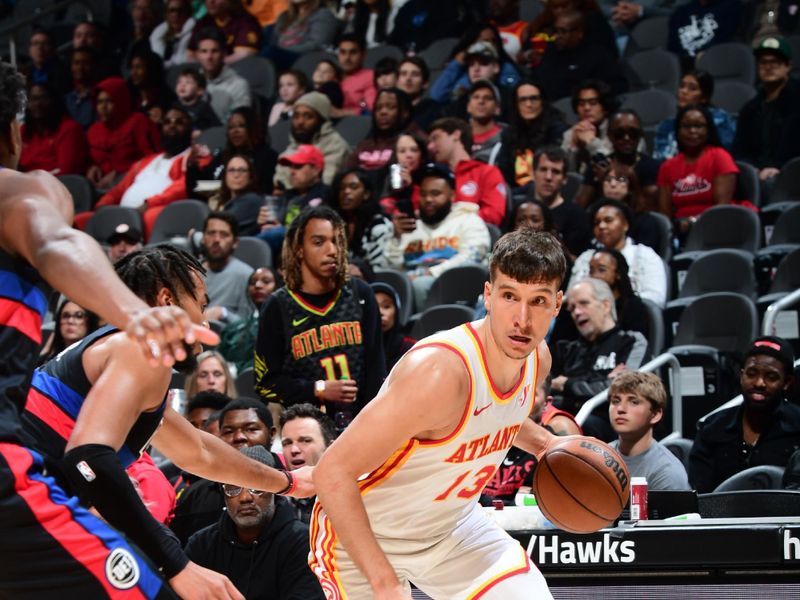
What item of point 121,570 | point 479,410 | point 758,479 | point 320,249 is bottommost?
point 758,479

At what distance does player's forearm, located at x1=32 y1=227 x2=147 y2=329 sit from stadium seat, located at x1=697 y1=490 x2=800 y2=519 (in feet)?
11.8

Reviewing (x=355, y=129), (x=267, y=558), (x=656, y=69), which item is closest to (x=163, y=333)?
(x=267, y=558)

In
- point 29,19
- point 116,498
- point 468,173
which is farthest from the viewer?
point 29,19

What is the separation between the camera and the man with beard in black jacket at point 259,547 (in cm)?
542

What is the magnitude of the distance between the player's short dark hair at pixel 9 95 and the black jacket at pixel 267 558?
123 inches

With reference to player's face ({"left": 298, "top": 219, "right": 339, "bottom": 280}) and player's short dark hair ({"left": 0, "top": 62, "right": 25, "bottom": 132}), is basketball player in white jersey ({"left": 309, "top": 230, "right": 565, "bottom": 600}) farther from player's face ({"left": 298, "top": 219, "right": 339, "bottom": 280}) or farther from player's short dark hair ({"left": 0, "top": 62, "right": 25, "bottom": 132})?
player's face ({"left": 298, "top": 219, "right": 339, "bottom": 280})

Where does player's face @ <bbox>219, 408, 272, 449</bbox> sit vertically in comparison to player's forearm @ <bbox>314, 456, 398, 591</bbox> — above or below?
below

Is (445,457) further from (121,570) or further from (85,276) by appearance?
(85,276)

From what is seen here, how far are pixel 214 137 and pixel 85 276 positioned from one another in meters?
10.0

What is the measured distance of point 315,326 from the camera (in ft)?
20.0

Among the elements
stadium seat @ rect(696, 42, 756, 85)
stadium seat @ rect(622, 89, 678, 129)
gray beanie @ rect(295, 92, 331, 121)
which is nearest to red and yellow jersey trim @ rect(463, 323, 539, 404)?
stadium seat @ rect(622, 89, 678, 129)

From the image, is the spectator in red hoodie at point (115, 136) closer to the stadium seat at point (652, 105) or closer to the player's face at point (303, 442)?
the stadium seat at point (652, 105)

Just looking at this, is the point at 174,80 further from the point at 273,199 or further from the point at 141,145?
the point at 273,199

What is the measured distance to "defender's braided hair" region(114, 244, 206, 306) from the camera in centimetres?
341
